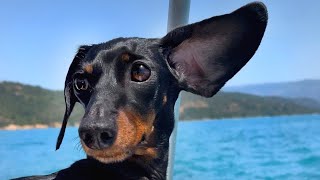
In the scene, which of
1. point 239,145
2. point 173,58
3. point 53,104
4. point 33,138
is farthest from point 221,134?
point 173,58

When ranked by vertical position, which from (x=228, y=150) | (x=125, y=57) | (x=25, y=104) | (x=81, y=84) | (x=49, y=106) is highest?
(x=125, y=57)

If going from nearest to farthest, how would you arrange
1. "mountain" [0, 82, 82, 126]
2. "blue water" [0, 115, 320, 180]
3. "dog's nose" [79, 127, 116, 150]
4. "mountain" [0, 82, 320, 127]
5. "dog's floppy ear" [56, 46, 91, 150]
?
"dog's nose" [79, 127, 116, 150]
"dog's floppy ear" [56, 46, 91, 150]
"mountain" [0, 82, 320, 127]
"mountain" [0, 82, 82, 126]
"blue water" [0, 115, 320, 180]

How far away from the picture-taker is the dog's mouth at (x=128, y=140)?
5.66 feet

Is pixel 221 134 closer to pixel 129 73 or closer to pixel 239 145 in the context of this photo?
pixel 239 145

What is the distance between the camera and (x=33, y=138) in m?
11.2

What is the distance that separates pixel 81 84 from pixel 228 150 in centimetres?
1122

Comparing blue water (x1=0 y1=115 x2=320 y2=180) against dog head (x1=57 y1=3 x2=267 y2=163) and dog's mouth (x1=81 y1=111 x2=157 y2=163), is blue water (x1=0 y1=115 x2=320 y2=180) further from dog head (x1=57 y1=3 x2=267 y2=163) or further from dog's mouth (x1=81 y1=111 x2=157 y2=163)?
dog's mouth (x1=81 y1=111 x2=157 y2=163)

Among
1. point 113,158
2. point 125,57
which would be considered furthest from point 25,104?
point 113,158

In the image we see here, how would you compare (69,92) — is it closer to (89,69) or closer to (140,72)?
(89,69)

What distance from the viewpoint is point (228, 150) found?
1294 cm

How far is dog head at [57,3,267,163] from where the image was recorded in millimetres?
1729

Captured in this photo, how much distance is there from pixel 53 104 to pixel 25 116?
1.94 m

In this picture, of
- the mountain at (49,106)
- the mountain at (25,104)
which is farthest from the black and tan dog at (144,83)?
the mountain at (25,104)

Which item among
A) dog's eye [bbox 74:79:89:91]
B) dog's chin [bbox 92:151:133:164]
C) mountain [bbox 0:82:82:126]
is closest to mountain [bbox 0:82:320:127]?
mountain [bbox 0:82:82:126]
